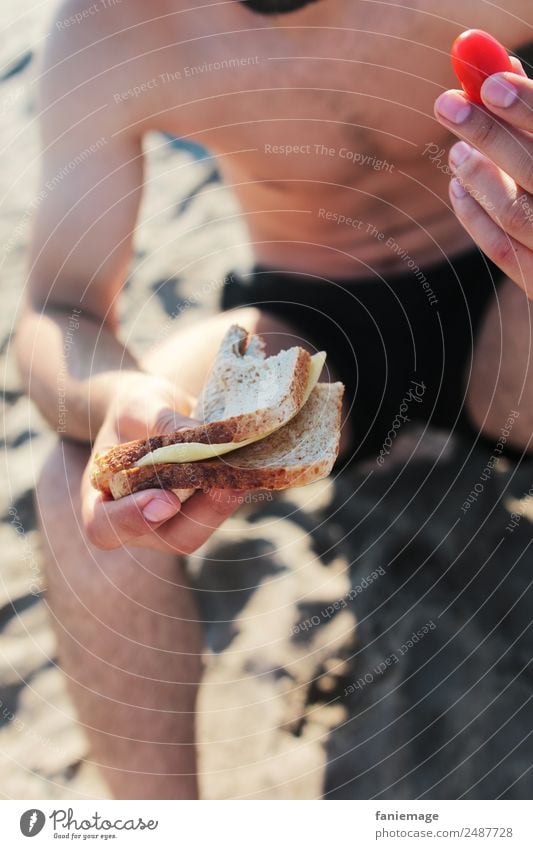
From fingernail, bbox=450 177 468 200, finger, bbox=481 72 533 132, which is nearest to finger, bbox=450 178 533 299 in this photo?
fingernail, bbox=450 177 468 200

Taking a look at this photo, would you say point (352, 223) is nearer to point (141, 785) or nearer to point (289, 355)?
point (289, 355)

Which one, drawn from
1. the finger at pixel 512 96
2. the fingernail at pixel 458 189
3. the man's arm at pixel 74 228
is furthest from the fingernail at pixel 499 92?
the man's arm at pixel 74 228

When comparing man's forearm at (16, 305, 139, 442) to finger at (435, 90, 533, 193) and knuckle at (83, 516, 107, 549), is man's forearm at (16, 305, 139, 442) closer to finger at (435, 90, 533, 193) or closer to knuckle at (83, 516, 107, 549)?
knuckle at (83, 516, 107, 549)

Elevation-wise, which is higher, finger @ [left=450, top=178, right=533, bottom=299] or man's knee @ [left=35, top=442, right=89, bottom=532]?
finger @ [left=450, top=178, right=533, bottom=299]

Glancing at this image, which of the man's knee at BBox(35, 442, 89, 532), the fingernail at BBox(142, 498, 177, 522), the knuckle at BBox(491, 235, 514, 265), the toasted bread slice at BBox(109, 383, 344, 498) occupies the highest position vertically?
the knuckle at BBox(491, 235, 514, 265)

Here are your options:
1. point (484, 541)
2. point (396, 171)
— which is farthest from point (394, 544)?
point (396, 171)

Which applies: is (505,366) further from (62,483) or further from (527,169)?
(62,483)
